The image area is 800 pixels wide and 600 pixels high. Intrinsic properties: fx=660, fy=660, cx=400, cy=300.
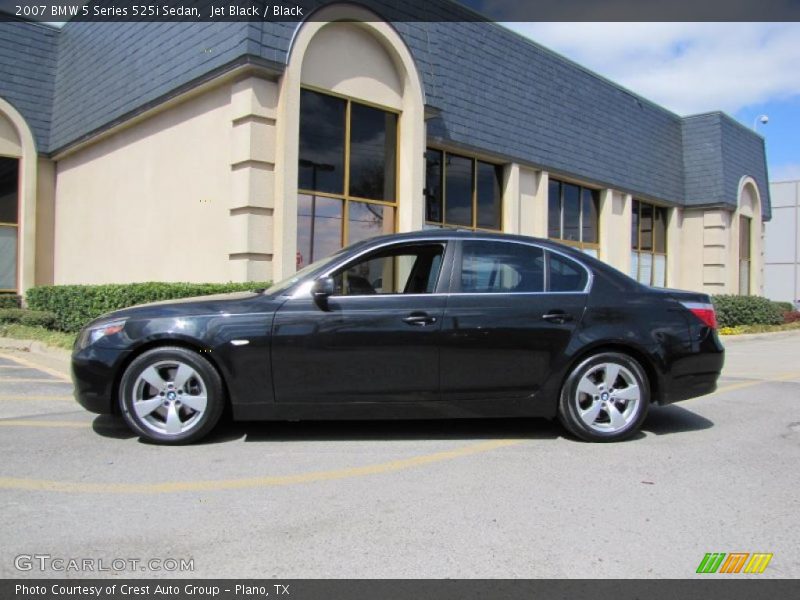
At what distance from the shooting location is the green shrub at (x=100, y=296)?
9.34 m

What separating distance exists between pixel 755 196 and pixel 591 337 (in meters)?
22.3

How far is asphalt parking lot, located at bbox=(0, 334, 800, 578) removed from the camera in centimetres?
308

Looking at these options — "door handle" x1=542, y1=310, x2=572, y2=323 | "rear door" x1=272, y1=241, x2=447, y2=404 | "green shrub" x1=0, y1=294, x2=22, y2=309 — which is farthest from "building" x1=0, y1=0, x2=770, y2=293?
"door handle" x1=542, y1=310, x2=572, y2=323

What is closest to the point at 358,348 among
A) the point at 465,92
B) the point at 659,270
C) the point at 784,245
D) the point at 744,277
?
the point at 465,92

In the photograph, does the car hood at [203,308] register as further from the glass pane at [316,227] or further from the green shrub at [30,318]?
the green shrub at [30,318]

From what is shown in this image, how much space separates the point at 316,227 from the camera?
1073 centimetres

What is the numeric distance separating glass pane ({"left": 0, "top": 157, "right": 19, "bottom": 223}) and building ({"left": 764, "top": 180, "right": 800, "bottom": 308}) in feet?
113

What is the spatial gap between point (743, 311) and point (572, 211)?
6.72 m

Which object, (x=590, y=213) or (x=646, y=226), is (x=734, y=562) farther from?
(x=646, y=226)

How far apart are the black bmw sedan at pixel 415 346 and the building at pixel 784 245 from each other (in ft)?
114

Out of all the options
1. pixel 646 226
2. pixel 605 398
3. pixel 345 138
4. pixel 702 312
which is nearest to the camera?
pixel 605 398

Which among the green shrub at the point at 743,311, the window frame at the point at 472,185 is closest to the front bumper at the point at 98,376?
the window frame at the point at 472,185

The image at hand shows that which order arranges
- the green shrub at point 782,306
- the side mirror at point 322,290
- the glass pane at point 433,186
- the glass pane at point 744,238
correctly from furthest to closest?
the glass pane at point 744,238 < the green shrub at point 782,306 < the glass pane at point 433,186 < the side mirror at point 322,290

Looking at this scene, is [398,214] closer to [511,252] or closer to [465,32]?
[465,32]
